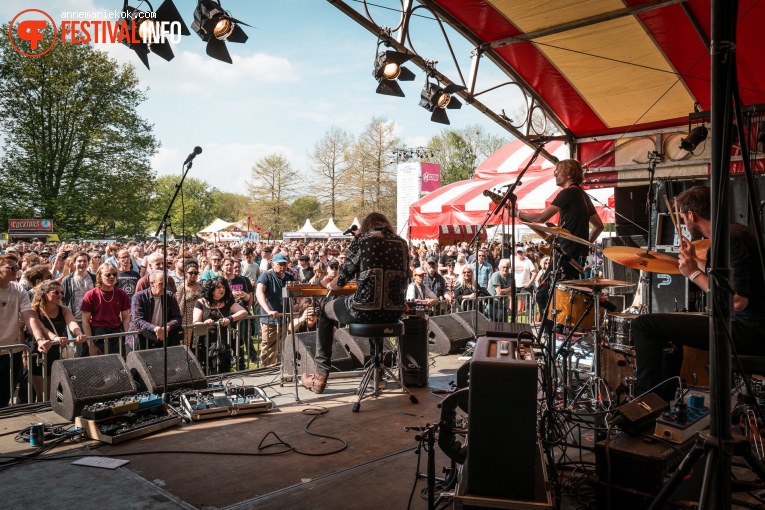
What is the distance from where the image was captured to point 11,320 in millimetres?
5727

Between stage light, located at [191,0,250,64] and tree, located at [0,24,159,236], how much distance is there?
28590 mm

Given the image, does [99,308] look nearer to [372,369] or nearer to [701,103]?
[372,369]

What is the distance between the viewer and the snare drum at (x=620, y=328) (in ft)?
16.5

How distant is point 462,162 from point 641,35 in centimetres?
4676

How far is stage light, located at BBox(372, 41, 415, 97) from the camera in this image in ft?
21.3

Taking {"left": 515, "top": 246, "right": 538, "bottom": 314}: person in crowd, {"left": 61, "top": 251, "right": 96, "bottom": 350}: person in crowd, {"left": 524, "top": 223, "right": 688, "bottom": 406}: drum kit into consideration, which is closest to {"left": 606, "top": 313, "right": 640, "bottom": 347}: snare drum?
{"left": 524, "top": 223, "right": 688, "bottom": 406}: drum kit

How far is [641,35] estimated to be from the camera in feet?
21.8

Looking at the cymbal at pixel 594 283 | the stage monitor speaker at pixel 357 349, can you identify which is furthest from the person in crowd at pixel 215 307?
the cymbal at pixel 594 283

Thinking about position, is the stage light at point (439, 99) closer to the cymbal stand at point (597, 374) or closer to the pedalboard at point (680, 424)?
the cymbal stand at point (597, 374)

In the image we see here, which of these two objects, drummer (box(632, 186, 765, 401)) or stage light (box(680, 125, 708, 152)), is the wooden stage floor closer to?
drummer (box(632, 186, 765, 401))

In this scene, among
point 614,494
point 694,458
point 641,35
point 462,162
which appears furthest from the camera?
point 462,162

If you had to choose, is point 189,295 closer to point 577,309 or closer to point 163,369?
point 163,369

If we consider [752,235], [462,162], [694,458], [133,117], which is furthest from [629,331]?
[462,162]

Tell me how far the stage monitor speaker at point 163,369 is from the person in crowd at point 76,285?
7.53ft
